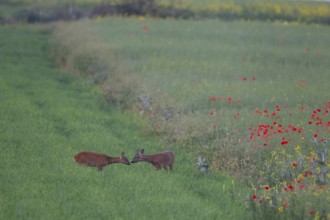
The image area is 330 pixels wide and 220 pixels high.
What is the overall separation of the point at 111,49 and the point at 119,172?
39.4 feet

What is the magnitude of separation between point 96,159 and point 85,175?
1.77 feet

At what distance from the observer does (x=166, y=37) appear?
91.2ft

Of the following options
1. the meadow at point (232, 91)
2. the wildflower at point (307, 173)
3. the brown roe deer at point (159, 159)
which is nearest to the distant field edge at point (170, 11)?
the meadow at point (232, 91)

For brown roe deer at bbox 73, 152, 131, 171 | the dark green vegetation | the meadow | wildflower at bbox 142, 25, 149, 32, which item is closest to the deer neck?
brown roe deer at bbox 73, 152, 131, 171

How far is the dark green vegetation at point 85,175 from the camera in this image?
9594 millimetres

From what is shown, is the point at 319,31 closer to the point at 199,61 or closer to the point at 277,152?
the point at 199,61

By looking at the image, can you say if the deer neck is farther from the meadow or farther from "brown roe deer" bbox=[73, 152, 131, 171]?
the meadow

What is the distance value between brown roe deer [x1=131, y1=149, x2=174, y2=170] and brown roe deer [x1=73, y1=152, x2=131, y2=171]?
20 cm

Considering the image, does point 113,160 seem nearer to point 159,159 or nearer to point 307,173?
point 159,159

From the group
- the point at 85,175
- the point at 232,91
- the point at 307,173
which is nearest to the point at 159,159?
the point at 85,175

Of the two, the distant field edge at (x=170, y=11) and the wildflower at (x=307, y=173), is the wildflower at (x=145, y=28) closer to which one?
the distant field edge at (x=170, y=11)

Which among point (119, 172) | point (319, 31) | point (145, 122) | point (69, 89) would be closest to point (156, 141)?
point (145, 122)

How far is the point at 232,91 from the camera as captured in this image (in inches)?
687

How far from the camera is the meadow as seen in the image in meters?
10.6
